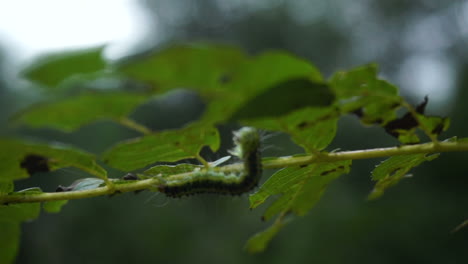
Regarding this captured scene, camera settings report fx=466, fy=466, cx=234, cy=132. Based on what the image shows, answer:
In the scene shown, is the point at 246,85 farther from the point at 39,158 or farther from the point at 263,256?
the point at 263,256

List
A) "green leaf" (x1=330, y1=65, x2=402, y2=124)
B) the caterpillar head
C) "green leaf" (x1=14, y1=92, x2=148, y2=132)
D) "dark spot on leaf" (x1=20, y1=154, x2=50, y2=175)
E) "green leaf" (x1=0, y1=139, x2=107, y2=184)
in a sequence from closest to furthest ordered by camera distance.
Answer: "green leaf" (x1=14, y1=92, x2=148, y2=132)
"green leaf" (x1=330, y1=65, x2=402, y2=124)
"green leaf" (x1=0, y1=139, x2=107, y2=184)
"dark spot on leaf" (x1=20, y1=154, x2=50, y2=175)
the caterpillar head

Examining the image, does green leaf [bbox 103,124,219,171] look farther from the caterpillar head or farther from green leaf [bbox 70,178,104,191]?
the caterpillar head

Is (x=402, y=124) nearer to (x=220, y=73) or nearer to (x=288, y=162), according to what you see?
(x=288, y=162)

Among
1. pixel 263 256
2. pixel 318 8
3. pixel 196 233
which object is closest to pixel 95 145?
pixel 196 233

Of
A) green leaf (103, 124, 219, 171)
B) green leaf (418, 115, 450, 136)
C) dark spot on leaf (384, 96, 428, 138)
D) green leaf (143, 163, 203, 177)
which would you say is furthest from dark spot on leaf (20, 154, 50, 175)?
green leaf (418, 115, 450, 136)

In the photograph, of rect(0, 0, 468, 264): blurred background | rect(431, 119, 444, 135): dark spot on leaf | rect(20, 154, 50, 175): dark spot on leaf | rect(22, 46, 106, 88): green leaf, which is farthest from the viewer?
rect(0, 0, 468, 264): blurred background
